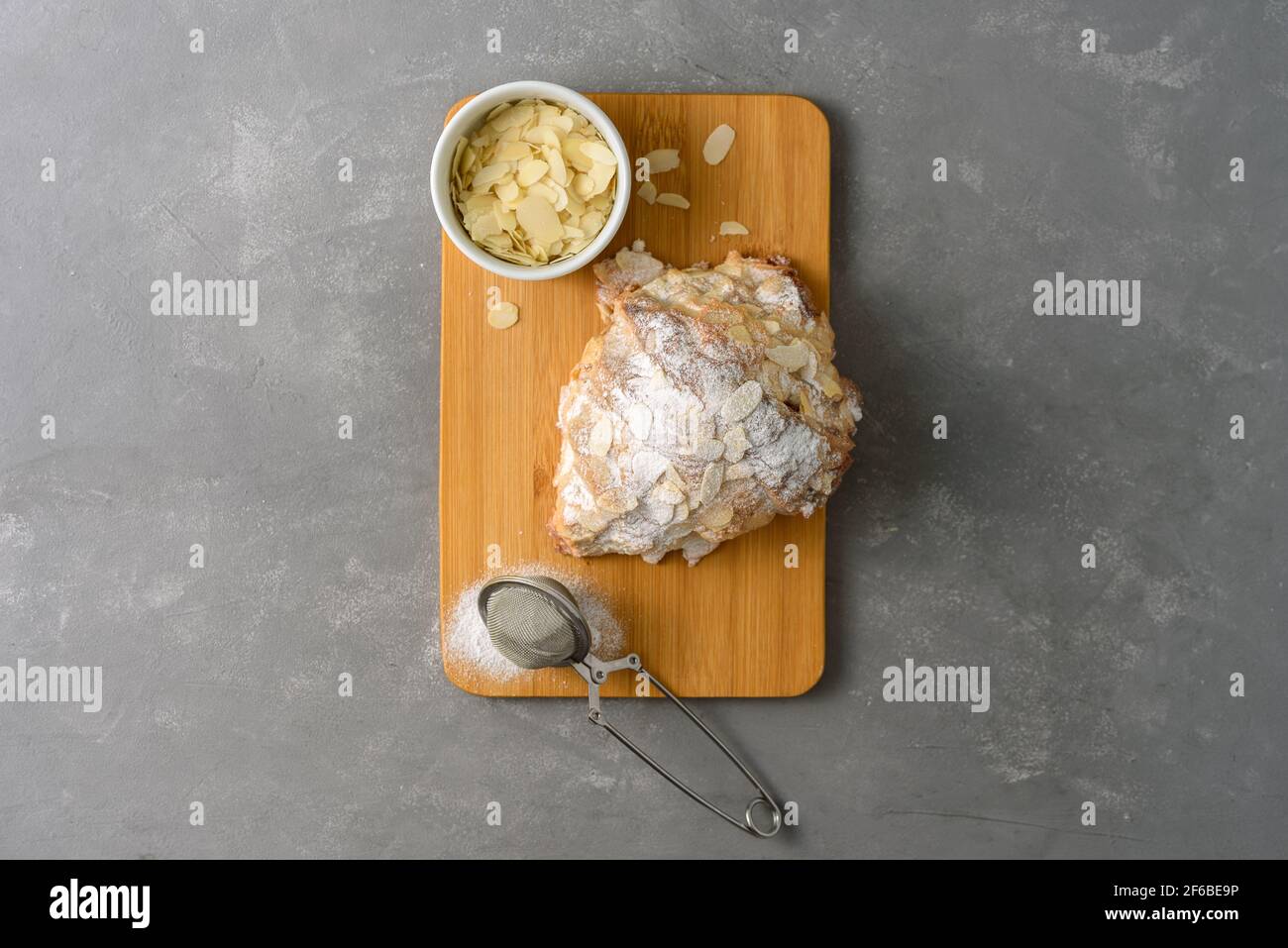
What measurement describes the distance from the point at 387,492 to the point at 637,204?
590 mm

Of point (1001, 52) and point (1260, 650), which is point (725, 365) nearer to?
point (1001, 52)

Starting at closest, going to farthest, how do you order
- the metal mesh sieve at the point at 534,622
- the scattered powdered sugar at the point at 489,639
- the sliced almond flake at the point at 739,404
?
1. the sliced almond flake at the point at 739,404
2. the metal mesh sieve at the point at 534,622
3. the scattered powdered sugar at the point at 489,639

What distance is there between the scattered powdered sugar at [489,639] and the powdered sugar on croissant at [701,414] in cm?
10

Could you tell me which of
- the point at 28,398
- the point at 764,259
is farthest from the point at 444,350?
the point at 28,398

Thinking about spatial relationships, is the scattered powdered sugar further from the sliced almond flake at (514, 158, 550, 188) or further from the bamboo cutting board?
the sliced almond flake at (514, 158, 550, 188)

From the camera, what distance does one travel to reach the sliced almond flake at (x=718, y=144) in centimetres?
131

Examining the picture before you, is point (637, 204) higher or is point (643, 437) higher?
point (637, 204)

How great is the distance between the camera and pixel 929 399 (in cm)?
140
